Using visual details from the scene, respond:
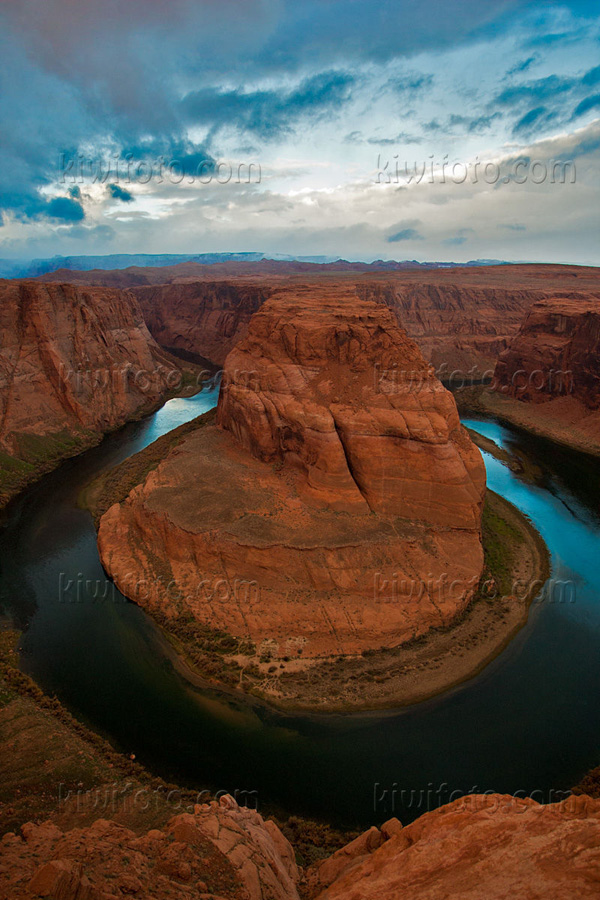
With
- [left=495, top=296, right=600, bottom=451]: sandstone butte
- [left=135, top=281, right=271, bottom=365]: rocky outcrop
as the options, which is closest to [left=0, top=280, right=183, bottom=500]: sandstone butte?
[left=135, top=281, right=271, bottom=365]: rocky outcrop

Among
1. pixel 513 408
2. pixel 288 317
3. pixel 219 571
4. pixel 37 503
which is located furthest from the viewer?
pixel 513 408

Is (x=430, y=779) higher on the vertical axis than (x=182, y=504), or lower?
lower

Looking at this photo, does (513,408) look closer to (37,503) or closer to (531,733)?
(531,733)

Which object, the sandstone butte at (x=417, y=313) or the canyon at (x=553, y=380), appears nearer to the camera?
the canyon at (x=553, y=380)

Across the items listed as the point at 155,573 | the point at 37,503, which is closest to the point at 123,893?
the point at 155,573

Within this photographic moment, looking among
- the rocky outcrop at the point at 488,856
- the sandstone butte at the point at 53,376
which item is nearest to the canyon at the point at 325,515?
the rocky outcrop at the point at 488,856

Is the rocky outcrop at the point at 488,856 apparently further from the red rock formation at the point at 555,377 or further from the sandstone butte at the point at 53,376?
the red rock formation at the point at 555,377

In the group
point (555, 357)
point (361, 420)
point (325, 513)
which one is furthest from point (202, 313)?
point (325, 513)
